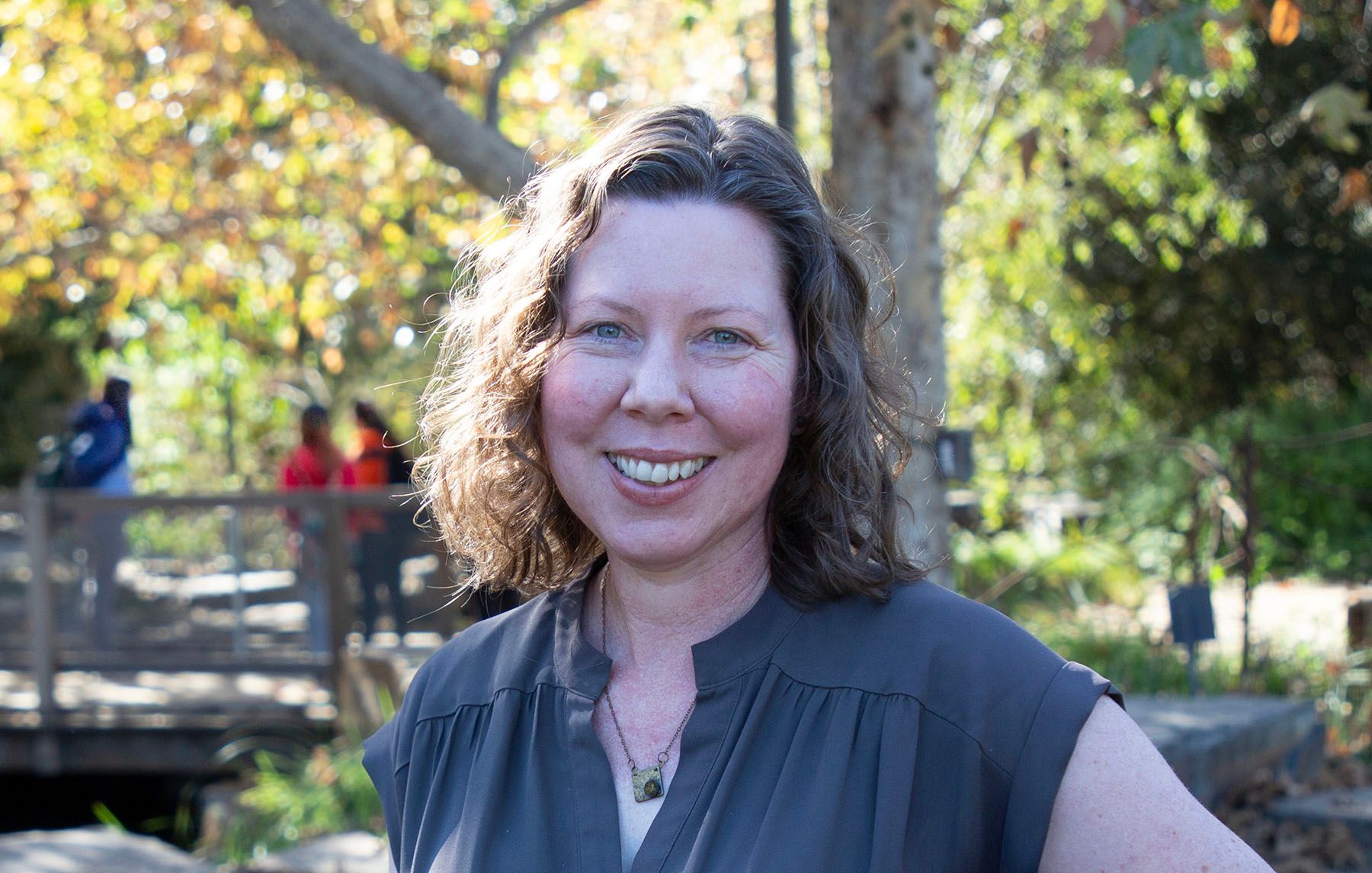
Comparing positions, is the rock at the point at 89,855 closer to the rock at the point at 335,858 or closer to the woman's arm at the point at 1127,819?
the rock at the point at 335,858

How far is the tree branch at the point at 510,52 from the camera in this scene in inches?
193

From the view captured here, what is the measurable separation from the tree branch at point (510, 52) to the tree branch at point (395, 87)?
239 millimetres

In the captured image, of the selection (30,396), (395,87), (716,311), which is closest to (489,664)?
(716,311)

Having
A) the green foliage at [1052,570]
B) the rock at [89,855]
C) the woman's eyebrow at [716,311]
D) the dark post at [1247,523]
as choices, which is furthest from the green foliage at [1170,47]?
the green foliage at [1052,570]

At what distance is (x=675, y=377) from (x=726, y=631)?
0.33 meters

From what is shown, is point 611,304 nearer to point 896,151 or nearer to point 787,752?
point 787,752

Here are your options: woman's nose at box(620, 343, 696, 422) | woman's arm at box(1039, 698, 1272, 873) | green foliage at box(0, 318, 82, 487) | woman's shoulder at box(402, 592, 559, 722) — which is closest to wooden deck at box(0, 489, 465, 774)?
woman's shoulder at box(402, 592, 559, 722)

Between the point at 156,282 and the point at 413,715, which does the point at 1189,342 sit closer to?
the point at 156,282

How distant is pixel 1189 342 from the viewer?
12.6 meters

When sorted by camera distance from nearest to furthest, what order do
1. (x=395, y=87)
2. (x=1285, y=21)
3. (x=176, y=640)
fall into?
(x=1285, y=21) → (x=395, y=87) → (x=176, y=640)

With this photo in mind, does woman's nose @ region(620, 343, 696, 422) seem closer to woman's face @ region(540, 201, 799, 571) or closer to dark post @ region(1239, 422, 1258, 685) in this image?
woman's face @ region(540, 201, 799, 571)

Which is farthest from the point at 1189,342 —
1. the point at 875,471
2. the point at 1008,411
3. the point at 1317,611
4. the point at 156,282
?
the point at 875,471

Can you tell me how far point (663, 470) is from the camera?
1697mm

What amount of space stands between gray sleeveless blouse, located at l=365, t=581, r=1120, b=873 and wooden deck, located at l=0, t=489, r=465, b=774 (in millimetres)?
6701
